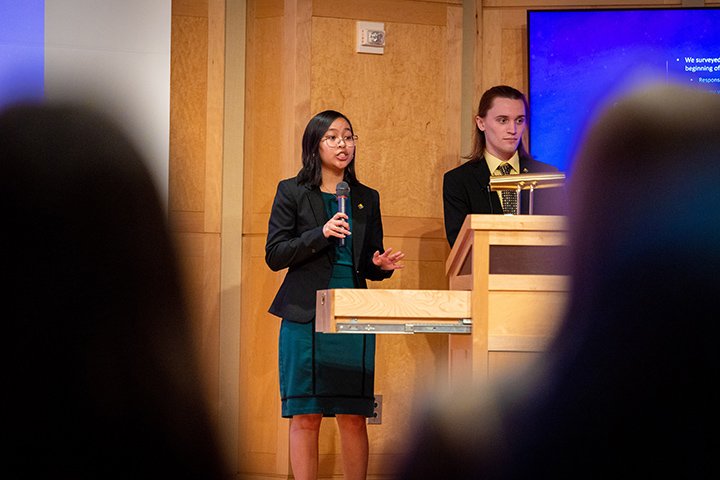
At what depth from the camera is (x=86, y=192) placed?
0.54 metres

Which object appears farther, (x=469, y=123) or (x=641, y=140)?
(x=469, y=123)

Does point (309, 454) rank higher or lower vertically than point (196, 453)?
lower

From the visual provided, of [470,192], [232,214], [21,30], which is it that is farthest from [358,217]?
[21,30]

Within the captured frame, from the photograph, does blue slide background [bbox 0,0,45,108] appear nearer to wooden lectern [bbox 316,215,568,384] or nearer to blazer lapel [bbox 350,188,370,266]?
wooden lectern [bbox 316,215,568,384]

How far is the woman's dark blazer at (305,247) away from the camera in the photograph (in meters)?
3.81

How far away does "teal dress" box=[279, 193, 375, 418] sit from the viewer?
3.80 metres

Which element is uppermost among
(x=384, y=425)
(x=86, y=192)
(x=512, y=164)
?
(x=512, y=164)

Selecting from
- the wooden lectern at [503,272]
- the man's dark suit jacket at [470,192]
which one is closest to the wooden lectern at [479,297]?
the wooden lectern at [503,272]

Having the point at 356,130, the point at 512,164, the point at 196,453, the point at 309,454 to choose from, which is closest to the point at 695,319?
the point at 196,453

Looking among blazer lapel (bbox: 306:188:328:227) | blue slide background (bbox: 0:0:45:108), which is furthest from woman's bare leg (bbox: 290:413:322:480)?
blue slide background (bbox: 0:0:45:108)

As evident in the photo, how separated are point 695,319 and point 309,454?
3334 millimetres

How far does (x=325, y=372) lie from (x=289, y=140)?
153 centimetres

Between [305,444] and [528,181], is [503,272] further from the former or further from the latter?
[305,444]

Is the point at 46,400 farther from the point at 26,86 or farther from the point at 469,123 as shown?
the point at 469,123
